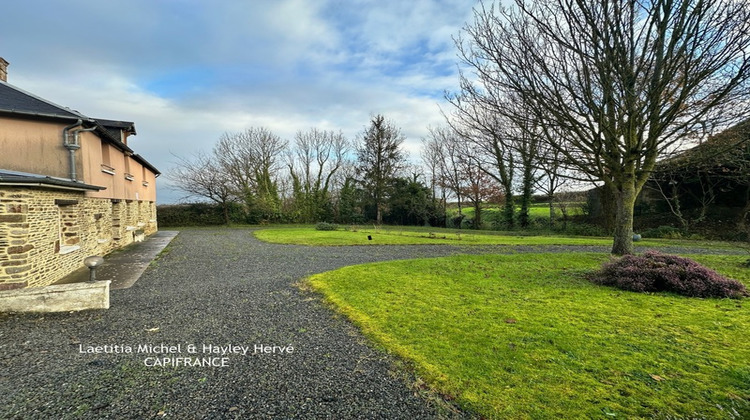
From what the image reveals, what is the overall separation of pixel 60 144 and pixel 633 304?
13834 millimetres

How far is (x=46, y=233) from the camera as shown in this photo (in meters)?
7.07

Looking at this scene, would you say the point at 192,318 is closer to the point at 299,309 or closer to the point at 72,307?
the point at 299,309

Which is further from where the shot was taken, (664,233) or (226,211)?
(226,211)

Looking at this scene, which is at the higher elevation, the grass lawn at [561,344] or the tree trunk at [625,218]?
the tree trunk at [625,218]

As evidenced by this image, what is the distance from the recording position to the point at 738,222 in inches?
673

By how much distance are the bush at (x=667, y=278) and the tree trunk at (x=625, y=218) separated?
2.47 meters

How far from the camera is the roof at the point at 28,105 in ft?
27.0

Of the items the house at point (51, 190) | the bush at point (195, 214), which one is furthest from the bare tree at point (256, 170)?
the house at point (51, 190)

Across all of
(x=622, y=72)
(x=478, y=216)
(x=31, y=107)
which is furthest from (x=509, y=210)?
(x=31, y=107)

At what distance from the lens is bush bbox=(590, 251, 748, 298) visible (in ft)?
18.3

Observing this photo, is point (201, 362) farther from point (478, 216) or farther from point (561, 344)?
point (478, 216)

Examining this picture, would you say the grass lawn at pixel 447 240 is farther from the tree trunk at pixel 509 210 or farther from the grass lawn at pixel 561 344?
the grass lawn at pixel 561 344

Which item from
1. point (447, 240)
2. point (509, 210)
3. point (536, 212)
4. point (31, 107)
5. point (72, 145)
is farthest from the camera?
point (536, 212)

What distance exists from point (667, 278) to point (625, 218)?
11.5 ft
